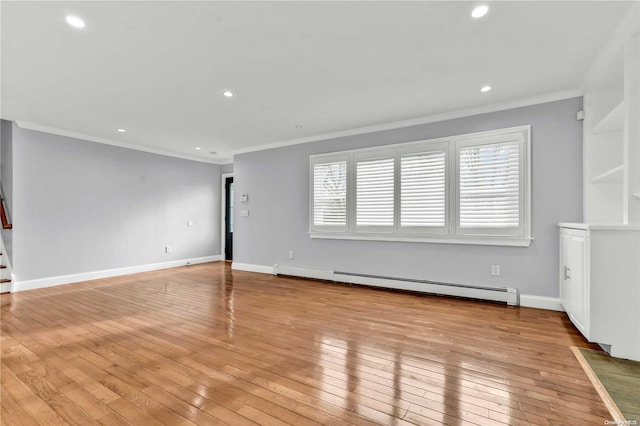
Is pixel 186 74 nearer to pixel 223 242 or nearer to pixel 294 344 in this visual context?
pixel 294 344

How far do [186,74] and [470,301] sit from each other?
4489mm

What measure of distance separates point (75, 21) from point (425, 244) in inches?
180

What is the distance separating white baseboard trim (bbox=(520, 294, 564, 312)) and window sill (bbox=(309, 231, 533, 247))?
2.19ft

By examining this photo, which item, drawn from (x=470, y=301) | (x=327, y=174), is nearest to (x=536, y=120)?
(x=470, y=301)

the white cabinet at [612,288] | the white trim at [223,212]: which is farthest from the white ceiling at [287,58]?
the white trim at [223,212]

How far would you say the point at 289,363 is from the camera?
2354 mm

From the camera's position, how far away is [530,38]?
2570mm

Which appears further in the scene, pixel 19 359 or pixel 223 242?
pixel 223 242

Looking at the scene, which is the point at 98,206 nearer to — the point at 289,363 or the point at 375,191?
the point at 375,191

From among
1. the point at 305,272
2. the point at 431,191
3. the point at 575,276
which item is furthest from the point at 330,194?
the point at 575,276

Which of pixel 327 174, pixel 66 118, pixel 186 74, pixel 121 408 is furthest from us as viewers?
pixel 327 174

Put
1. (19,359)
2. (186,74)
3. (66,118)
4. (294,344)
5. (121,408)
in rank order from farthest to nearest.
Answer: (66,118)
(186,74)
(294,344)
(19,359)
(121,408)

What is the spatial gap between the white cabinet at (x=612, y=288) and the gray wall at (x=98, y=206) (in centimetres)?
727

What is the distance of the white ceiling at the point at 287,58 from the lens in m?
2.25
